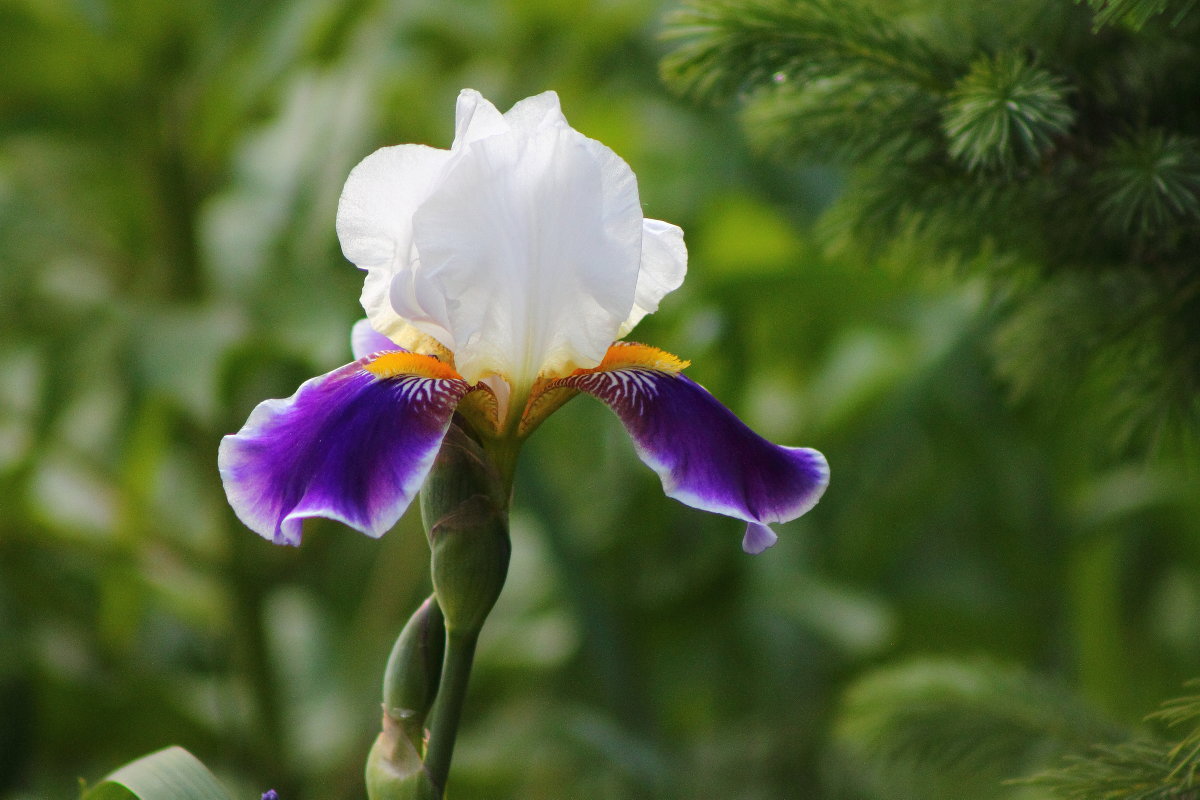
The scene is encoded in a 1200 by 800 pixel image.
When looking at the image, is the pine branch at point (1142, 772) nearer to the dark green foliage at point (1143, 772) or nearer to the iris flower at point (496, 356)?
the dark green foliage at point (1143, 772)

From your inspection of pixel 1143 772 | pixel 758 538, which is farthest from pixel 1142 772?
pixel 758 538

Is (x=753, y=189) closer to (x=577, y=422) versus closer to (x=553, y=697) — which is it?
(x=577, y=422)

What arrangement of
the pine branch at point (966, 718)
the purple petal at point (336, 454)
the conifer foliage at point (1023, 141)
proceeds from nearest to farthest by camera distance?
the purple petal at point (336, 454)
the conifer foliage at point (1023, 141)
the pine branch at point (966, 718)

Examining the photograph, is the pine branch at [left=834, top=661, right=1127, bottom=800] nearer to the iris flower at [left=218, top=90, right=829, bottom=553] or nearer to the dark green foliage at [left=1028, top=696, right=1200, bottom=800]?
the dark green foliage at [left=1028, top=696, right=1200, bottom=800]

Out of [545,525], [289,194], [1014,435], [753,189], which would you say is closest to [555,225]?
[545,525]

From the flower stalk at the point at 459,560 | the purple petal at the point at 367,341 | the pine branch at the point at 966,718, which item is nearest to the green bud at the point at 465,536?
the flower stalk at the point at 459,560

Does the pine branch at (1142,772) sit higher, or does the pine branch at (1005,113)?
the pine branch at (1005,113)
